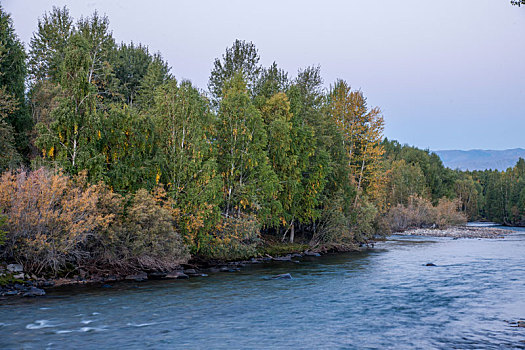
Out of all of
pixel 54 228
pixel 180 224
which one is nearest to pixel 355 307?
pixel 180 224

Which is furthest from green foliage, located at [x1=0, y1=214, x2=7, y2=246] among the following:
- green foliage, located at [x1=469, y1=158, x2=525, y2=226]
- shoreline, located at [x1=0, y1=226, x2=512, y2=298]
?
green foliage, located at [x1=469, y1=158, x2=525, y2=226]

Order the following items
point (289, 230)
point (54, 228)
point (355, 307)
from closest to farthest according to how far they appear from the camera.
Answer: point (355, 307) < point (54, 228) < point (289, 230)

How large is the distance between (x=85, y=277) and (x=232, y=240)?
1083cm

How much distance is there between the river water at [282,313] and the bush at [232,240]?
2.60 m

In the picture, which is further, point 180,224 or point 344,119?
point 344,119

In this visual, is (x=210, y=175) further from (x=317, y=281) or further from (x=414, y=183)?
(x=414, y=183)

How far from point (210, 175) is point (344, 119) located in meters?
27.2

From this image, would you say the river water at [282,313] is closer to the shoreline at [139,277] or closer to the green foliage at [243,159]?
the shoreline at [139,277]

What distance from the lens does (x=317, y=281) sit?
2677 centimetres

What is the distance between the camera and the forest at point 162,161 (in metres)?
23.2

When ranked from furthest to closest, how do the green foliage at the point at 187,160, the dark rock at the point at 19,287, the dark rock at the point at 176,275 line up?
the green foliage at the point at 187,160
the dark rock at the point at 176,275
the dark rock at the point at 19,287

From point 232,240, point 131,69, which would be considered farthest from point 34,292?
point 131,69

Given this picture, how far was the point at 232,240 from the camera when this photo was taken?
104ft

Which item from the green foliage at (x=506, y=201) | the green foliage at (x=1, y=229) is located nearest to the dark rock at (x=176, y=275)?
the green foliage at (x=1, y=229)
